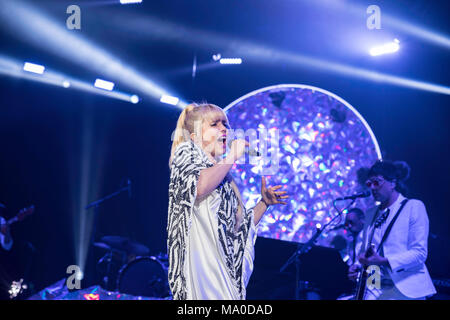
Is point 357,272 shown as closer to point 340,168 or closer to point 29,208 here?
point 340,168

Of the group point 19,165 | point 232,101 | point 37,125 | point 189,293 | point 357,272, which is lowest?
point 357,272

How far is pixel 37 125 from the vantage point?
591cm

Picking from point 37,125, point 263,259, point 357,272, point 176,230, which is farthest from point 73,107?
point 176,230

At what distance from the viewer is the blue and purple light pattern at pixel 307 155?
5355mm

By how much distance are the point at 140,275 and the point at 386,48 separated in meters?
3.93

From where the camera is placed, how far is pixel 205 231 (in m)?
1.78

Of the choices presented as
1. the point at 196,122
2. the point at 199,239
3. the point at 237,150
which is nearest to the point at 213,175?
the point at 237,150

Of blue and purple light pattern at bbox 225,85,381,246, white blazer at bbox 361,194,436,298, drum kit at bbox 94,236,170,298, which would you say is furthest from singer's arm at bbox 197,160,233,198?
blue and purple light pattern at bbox 225,85,381,246

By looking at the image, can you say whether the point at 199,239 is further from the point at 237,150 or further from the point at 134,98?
the point at 134,98

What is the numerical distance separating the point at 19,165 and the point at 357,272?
452cm

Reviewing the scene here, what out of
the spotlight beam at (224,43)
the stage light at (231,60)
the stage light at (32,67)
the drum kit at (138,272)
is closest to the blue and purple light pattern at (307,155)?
the spotlight beam at (224,43)

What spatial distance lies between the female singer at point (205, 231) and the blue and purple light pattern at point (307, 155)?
3.59 m

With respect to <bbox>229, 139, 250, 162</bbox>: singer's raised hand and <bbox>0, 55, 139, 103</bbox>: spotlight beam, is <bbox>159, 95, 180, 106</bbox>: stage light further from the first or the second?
<bbox>229, 139, 250, 162</bbox>: singer's raised hand

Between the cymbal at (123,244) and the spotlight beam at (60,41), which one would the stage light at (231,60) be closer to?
→ the spotlight beam at (60,41)
